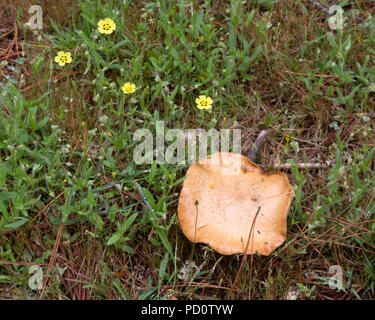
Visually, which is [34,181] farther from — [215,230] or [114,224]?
[215,230]

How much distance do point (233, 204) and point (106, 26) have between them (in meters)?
1.63

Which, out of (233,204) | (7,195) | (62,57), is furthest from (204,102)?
(7,195)

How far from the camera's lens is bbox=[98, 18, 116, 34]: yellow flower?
3213 millimetres

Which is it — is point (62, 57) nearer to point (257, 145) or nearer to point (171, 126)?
point (171, 126)

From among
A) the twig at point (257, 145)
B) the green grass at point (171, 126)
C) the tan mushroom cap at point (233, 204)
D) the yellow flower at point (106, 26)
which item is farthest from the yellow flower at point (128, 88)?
the twig at point (257, 145)

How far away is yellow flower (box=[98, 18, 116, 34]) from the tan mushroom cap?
1.26 m

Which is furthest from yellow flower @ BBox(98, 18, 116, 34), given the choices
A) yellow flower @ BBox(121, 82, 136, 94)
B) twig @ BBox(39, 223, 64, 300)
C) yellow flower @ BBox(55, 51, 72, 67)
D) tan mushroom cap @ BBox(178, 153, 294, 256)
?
twig @ BBox(39, 223, 64, 300)

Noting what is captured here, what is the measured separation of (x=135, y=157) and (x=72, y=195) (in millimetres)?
471

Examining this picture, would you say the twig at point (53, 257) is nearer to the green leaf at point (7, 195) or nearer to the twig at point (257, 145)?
the green leaf at point (7, 195)

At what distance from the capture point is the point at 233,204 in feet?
8.56

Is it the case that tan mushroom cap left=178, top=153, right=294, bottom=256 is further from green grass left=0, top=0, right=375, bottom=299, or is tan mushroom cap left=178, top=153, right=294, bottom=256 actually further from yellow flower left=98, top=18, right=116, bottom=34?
yellow flower left=98, top=18, right=116, bottom=34

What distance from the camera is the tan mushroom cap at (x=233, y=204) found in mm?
2492

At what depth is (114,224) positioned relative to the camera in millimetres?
2723

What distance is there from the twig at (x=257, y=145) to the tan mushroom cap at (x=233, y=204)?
0.79 feet
